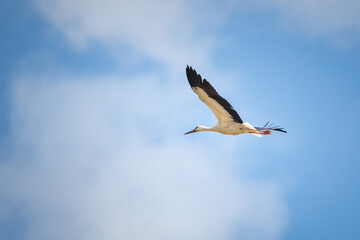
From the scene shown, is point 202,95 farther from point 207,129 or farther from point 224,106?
point 207,129

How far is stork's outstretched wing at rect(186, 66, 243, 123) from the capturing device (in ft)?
54.9

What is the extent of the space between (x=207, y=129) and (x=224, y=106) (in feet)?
7.17

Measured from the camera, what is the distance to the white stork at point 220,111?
16766 mm

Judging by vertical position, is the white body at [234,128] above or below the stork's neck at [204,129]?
below

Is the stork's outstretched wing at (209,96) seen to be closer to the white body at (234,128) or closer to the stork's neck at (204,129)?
the white body at (234,128)

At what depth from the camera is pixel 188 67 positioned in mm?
16641

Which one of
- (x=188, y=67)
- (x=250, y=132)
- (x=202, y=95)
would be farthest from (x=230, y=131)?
(x=188, y=67)

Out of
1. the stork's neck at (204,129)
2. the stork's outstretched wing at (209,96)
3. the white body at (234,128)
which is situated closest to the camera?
the stork's outstretched wing at (209,96)

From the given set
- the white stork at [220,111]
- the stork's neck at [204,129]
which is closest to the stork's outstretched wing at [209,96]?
the white stork at [220,111]

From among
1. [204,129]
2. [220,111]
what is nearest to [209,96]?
[220,111]

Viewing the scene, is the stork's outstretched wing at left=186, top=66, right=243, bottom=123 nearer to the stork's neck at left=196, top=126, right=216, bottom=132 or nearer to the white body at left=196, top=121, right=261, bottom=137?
the white body at left=196, top=121, right=261, bottom=137

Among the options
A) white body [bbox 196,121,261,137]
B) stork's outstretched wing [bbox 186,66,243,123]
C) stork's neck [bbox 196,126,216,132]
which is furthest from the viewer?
stork's neck [bbox 196,126,216,132]

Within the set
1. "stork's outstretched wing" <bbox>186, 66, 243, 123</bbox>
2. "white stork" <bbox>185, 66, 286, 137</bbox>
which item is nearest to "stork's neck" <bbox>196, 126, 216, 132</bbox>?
"white stork" <bbox>185, 66, 286, 137</bbox>

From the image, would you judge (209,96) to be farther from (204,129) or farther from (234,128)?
(204,129)
